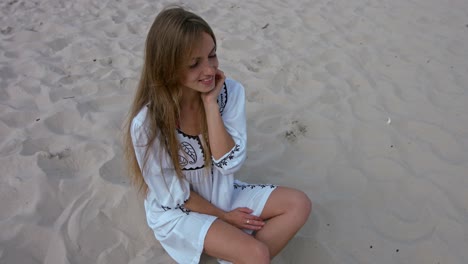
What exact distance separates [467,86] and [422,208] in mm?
1520

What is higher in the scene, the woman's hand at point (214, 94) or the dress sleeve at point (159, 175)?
the woman's hand at point (214, 94)

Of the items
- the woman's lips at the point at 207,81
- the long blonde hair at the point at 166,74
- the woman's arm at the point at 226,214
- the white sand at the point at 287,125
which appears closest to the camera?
the long blonde hair at the point at 166,74

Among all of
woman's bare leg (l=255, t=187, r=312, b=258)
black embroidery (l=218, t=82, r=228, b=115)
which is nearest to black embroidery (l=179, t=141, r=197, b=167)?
black embroidery (l=218, t=82, r=228, b=115)

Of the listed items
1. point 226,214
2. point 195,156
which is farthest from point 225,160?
point 226,214

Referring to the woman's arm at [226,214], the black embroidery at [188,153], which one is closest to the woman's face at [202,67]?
the black embroidery at [188,153]

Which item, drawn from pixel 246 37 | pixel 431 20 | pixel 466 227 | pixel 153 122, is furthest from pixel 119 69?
pixel 431 20

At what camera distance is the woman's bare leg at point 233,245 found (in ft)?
5.04

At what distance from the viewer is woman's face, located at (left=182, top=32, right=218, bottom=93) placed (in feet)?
5.01

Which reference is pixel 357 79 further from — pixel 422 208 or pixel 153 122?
pixel 153 122

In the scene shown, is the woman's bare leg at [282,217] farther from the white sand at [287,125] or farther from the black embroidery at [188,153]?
the black embroidery at [188,153]

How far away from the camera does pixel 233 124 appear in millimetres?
1737

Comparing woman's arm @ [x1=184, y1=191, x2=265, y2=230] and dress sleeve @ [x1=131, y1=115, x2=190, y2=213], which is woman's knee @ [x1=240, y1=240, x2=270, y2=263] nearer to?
woman's arm @ [x1=184, y1=191, x2=265, y2=230]

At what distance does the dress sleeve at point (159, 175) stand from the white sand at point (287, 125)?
1.14 ft

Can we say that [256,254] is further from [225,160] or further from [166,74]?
[166,74]
